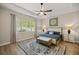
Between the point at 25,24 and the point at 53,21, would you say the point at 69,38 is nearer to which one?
the point at 53,21

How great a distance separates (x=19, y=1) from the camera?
4.90 feet

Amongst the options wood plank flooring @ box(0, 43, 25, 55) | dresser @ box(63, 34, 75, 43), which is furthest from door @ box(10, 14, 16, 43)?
dresser @ box(63, 34, 75, 43)

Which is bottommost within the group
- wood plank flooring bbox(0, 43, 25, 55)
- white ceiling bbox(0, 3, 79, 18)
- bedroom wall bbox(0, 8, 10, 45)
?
wood plank flooring bbox(0, 43, 25, 55)

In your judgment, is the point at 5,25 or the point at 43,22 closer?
the point at 5,25

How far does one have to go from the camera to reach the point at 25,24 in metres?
1.64

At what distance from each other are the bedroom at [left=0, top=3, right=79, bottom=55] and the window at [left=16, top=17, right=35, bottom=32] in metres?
0.02

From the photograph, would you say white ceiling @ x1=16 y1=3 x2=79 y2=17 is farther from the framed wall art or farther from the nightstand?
the nightstand

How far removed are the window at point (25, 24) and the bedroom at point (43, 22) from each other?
0.02 meters

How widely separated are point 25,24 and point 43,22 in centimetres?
43

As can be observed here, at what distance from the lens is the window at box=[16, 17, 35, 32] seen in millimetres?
1589

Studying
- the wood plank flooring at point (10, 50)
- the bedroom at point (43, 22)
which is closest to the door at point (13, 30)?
the bedroom at point (43, 22)

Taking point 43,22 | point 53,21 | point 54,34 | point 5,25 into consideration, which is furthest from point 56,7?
point 5,25

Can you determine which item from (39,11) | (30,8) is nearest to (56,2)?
(39,11)
